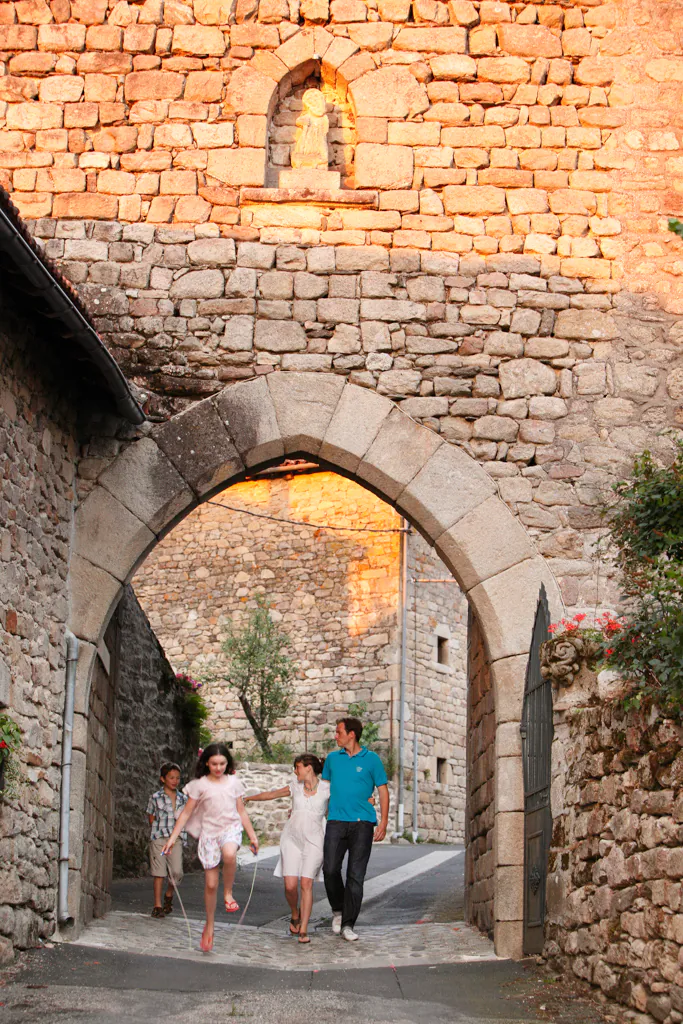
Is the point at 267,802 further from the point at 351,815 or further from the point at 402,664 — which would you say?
the point at 351,815

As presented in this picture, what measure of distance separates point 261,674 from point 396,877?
8.10 m

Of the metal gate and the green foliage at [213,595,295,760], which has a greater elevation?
the green foliage at [213,595,295,760]

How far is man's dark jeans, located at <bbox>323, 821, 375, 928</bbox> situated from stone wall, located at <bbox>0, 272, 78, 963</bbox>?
1.65 metres

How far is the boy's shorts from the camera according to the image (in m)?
8.03

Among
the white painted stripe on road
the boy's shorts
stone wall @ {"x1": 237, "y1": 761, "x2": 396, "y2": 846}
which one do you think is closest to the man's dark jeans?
the boy's shorts

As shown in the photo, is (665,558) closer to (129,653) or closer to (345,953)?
(345,953)

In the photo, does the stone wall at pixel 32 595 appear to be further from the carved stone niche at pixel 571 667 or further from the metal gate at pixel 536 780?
the carved stone niche at pixel 571 667

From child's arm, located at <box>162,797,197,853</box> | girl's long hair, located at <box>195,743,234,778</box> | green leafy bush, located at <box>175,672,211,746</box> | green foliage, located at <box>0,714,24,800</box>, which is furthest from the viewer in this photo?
green leafy bush, located at <box>175,672,211,746</box>

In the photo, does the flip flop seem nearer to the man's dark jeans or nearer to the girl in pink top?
the girl in pink top

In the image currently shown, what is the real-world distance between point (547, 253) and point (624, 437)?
1.14 meters

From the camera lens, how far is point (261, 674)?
19875mm

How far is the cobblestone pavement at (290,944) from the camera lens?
643 cm

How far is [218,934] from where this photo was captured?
292 inches

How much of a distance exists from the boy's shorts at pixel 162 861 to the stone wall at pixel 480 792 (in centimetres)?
180
